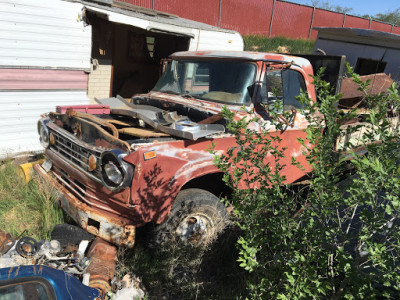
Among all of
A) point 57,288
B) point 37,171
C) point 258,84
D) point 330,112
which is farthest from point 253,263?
point 37,171

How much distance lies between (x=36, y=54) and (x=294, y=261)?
17.5ft

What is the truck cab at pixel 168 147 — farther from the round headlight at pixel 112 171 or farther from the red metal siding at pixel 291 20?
the red metal siding at pixel 291 20

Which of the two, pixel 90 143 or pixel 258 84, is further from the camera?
pixel 258 84

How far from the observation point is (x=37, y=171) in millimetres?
3879

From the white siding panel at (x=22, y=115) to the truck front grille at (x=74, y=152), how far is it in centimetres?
225

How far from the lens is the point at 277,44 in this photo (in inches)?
696

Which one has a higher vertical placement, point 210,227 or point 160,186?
point 160,186

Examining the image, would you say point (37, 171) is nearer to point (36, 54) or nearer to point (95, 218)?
point (95, 218)

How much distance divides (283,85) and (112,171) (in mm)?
2317

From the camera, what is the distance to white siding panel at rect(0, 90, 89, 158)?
5.43 meters

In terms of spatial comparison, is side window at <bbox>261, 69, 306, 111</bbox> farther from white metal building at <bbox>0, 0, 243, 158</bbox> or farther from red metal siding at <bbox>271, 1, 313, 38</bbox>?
red metal siding at <bbox>271, 1, 313, 38</bbox>

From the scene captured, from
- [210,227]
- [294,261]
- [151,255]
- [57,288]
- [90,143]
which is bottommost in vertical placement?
[151,255]

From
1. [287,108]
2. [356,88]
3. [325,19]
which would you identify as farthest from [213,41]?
[325,19]

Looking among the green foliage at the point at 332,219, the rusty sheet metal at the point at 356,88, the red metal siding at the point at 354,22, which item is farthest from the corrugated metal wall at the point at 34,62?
the red metal siding at the point at 354,22
